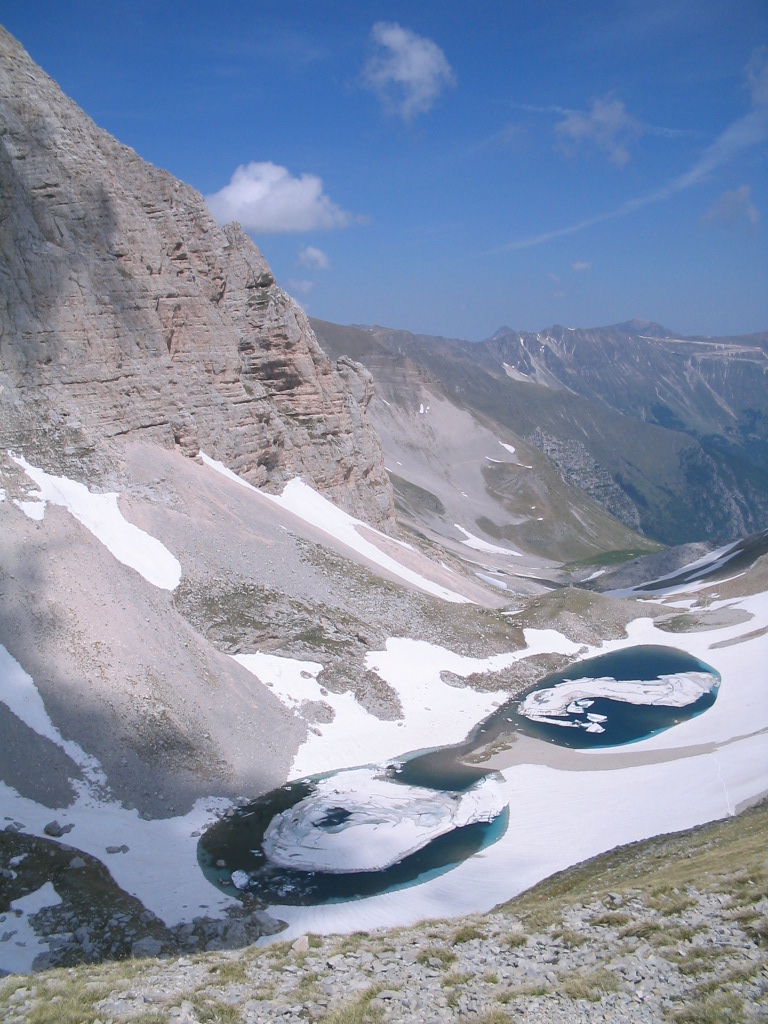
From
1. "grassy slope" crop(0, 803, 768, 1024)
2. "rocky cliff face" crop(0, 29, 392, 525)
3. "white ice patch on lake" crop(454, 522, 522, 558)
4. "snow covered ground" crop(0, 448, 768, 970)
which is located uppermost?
"rocky cliff face" crop(0, 29, 392, 525)

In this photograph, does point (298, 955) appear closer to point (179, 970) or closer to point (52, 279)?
point (179, 970)

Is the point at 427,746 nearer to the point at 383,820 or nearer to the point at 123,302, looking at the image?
the point at 383,820

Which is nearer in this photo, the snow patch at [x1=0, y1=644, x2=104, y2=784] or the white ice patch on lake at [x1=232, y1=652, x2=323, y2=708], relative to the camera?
the snow patch at [x1=0, y1=644, x2=104, y2=784]

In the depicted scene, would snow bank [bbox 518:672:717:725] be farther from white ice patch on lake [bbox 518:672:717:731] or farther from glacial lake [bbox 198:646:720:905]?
glacial lake [bbox 198:646:720:905]

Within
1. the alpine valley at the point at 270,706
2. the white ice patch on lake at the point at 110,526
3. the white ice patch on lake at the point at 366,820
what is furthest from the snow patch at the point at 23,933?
the white ice patch on lake at the point at 110,526

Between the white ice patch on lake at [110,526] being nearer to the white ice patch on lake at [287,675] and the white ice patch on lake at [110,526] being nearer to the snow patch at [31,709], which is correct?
the white ice patch on lake at [287,675]

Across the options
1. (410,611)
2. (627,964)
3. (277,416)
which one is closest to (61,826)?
(627,964)

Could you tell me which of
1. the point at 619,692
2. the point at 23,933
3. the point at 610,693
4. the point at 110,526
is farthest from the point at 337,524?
the point at 23,933

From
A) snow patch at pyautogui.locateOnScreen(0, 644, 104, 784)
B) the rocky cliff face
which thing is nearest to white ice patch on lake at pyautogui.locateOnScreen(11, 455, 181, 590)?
the rocky cliff face
